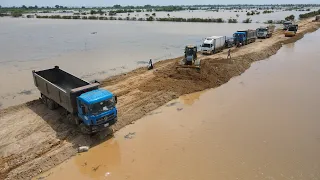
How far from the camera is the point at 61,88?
51.7ft

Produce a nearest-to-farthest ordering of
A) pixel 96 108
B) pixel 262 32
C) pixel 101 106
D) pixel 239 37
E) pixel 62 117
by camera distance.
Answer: pixel 96 108
pixel 101 106
pixel 62 117
pixel 239 37
pixel 262 32

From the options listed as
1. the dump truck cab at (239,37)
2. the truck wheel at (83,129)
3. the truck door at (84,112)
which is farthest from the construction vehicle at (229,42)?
the truck door at (84,112)

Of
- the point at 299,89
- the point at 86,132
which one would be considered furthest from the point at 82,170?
the point at 299,89

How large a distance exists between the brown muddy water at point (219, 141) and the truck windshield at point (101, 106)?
79.8 inches

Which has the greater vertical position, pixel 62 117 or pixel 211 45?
pixel 211 45

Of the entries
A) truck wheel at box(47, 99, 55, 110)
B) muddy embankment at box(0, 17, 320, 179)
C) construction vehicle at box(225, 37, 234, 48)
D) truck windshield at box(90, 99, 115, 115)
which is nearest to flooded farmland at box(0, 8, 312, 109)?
muddy embankment at box(0, 17, 320, 179)

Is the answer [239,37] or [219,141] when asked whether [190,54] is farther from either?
[239,37]

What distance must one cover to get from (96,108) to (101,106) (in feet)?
0.90

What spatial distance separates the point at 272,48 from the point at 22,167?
36475 millimetres

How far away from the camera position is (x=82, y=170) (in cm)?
1178

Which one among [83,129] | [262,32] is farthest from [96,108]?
[262,32]

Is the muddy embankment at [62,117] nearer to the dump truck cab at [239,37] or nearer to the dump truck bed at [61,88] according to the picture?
the dump truck bed at [61,88]

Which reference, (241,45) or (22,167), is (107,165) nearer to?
(22,167)

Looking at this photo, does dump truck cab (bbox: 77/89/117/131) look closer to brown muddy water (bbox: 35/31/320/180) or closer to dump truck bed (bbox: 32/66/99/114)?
dump truck bed (bbox: 32/66/99/114)
